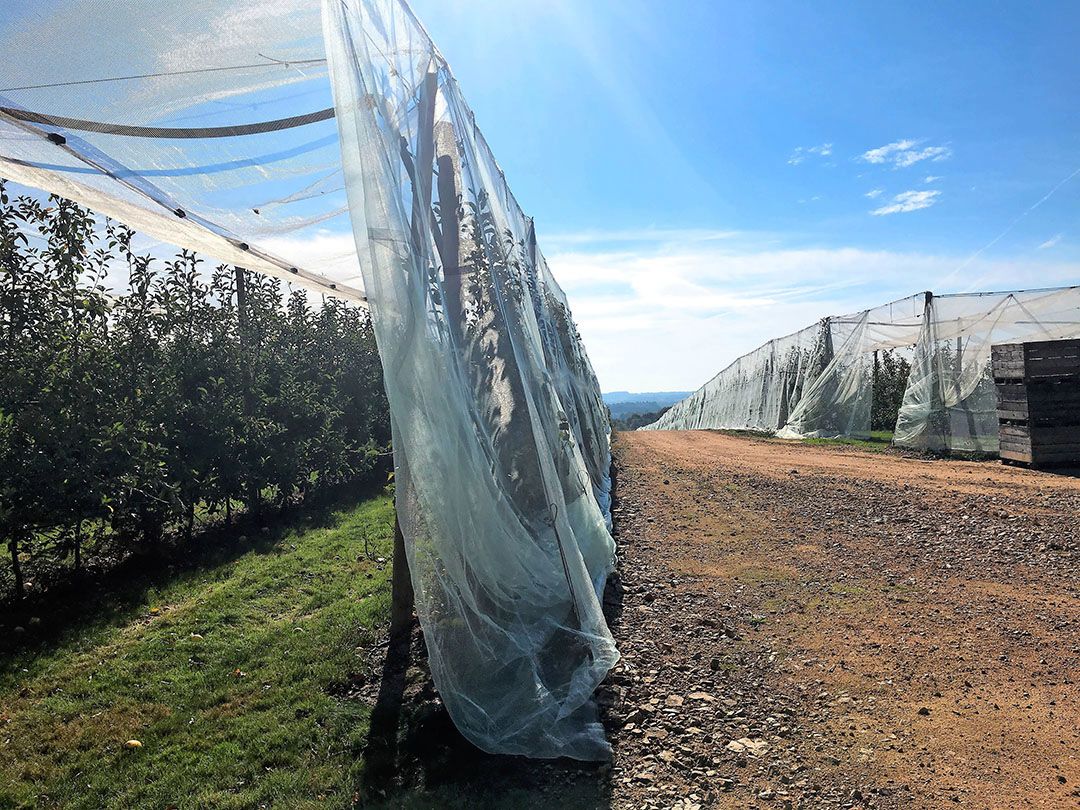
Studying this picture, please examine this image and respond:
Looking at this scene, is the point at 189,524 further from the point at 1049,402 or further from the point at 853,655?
the point at 1049,402

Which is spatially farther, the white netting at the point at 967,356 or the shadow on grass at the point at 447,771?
the white netting at the point at 967,356

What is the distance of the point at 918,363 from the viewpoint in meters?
11.3

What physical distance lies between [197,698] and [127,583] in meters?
2.09

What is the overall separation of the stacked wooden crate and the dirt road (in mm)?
2375

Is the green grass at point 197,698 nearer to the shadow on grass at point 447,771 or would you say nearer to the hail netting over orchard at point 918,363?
the shadow on grass at point 447,771

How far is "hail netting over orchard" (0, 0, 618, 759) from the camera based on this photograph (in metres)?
2.36

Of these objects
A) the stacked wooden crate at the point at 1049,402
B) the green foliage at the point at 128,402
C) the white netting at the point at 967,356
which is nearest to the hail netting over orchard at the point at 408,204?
the green foliage at the point at 128,402

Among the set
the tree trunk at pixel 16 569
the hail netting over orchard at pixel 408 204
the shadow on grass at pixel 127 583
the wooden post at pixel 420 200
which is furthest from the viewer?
the tree trunk at pixel 16 569

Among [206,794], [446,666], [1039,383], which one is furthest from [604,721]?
[1039,383]

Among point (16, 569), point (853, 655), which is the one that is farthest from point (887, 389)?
point (16, 569)

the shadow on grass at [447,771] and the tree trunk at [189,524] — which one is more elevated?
the tree trunk at [189,524]

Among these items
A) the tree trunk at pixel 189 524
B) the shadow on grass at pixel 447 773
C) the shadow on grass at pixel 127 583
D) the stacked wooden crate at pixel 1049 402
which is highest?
the stacked wooden crate at pixel 1049 402

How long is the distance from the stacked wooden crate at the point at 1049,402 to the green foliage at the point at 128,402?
29.0ft

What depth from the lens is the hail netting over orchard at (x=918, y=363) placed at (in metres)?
9.78
